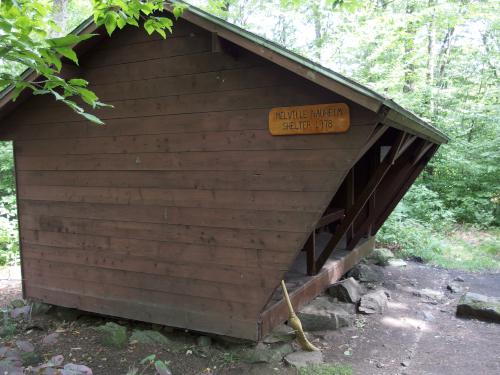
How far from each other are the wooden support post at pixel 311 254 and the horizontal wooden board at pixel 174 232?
1.29 metres

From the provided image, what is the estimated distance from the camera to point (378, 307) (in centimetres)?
575

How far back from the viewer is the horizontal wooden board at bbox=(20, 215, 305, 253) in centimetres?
395

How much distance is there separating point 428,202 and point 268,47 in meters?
10.4

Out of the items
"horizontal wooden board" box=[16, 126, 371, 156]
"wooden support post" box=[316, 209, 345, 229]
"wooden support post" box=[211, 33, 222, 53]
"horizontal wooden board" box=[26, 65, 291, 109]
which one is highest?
"wooden support post" box=[211, 33, 222, 53]

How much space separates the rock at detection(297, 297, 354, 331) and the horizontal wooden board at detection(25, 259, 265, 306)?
1144mm

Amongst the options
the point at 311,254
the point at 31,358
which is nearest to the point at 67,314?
the point at 31,358

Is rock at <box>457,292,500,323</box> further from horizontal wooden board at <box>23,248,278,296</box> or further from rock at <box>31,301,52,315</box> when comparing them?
rock at <box>31,301,52,315</box>

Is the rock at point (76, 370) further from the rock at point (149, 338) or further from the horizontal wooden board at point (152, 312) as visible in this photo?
the rock at point (149, 338)

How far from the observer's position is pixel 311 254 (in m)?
5.23

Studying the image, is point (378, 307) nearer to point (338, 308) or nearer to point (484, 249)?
point (338, 308)

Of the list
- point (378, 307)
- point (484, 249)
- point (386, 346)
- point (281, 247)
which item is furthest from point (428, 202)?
point (281, 247)

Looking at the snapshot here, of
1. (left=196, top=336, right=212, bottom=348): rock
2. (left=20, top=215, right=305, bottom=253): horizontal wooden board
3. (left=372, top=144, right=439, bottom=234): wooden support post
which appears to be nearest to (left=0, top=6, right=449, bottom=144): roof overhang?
(left=20, top=215, right=305, bottom=253): horizontal wooden board

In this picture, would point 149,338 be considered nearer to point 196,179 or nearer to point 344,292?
point 196,179

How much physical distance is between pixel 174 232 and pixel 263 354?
5.21 ft
